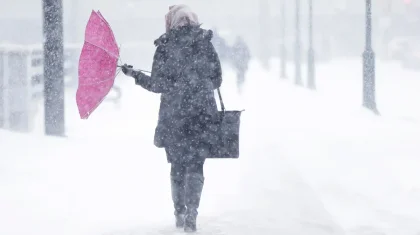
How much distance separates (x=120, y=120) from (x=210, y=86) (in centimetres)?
980

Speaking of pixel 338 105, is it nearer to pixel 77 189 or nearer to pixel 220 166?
pixel 220 166

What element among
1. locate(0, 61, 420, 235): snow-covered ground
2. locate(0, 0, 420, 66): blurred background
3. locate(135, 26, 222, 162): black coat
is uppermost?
locate(0, 0, 420, 66): blurred background

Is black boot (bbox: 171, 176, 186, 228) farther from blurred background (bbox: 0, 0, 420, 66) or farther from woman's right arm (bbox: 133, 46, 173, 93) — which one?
blurred background (bbox: 0, 0, 420, 66)

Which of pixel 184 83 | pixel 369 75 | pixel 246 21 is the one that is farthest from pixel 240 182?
pixel 246 21

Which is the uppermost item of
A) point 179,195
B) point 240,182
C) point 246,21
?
point 246,21

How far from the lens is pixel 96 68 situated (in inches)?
228

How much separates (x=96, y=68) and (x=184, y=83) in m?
0.65

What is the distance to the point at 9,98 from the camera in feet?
38.8

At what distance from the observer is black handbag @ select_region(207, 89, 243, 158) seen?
5881 mm

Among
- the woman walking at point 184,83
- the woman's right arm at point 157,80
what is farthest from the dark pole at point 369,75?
the woman's right arm at point 157,80

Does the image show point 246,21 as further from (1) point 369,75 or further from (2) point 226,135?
(2) point 226,135

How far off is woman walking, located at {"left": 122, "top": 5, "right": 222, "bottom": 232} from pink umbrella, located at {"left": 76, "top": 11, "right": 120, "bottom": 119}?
7.3 inches

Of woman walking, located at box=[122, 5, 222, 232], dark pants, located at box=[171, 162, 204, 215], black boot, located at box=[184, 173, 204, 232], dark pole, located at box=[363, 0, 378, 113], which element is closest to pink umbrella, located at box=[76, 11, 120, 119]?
woman walking, located at box=[122, 5, 222, 232]

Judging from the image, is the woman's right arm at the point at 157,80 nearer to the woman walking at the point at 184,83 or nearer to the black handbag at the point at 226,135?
the woman walking at the point at 184,83
